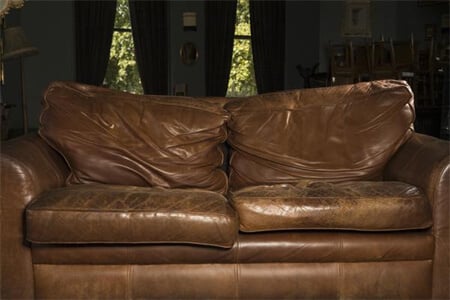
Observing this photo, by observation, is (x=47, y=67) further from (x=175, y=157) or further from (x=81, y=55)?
(x=175, y=157)

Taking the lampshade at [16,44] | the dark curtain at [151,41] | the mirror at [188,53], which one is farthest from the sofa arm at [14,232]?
the mirror at [188,53]

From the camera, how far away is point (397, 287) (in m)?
2.05

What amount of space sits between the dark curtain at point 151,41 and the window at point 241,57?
4.37ft

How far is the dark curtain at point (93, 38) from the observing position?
830 cm

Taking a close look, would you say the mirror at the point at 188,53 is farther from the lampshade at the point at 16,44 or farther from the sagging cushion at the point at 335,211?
the sagging cushion at the point at 335,211

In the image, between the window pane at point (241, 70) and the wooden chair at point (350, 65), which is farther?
the window pane at point (241, 70)

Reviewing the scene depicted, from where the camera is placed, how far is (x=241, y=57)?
31.3 ft

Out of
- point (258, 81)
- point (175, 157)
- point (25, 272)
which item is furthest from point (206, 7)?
point (25, 272)

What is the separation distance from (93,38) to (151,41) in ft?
3.07

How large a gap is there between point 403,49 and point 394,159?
5.75 meters

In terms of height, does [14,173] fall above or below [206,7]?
below

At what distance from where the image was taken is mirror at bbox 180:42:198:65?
29.7ft

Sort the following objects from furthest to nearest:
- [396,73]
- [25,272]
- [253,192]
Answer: [396,73] → [253,192] → [25,272]

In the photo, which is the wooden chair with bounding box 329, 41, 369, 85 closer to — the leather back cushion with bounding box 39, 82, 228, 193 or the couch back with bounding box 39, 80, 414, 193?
the couch back with bounding box 39, 80, 414, 193
